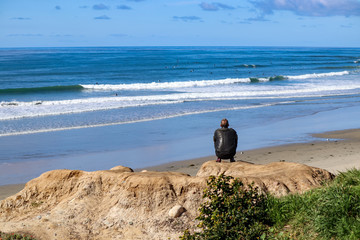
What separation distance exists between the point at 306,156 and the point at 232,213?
886 centimetres

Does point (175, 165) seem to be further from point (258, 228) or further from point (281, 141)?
point (258, 228)

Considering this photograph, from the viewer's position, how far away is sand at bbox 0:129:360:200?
42.6ft

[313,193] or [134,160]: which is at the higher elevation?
[313,193]

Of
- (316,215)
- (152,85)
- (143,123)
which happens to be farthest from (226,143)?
(152,85)

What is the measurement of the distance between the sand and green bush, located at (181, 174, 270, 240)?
233 inches

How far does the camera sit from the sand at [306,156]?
13.0 meters

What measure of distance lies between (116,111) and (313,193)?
66.2 feet

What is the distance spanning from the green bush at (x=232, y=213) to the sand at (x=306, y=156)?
5.91 m

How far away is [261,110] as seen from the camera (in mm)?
26047

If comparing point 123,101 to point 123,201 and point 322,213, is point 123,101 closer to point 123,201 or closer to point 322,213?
point 123,201

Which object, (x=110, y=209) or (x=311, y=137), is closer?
(x=110, y=209)

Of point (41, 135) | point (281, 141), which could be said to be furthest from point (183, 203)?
point (41, 135)

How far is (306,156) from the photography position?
14680 millimetres

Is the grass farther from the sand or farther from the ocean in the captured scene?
the ocean
